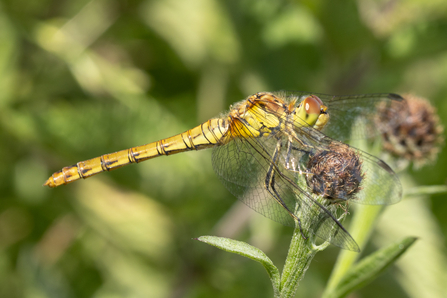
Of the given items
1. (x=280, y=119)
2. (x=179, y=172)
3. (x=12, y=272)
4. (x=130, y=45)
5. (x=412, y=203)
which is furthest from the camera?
(x=130, y=45)

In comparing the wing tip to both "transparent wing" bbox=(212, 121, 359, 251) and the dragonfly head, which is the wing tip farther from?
"transparent wing" bbox=(212, 121, 359, 251)

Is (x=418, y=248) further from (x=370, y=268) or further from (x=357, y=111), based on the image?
(x=370, y=268)

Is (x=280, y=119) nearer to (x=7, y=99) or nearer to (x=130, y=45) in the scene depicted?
(x=7, y=99)

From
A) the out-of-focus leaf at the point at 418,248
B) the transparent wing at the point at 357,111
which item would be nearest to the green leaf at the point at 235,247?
the transparent wing at the point at 357,111

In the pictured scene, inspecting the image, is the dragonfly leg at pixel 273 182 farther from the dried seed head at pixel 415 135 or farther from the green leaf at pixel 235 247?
the dried seed head at pixel 415 135

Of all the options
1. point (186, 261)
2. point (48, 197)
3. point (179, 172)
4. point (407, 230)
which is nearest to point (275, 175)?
point (179, 172)

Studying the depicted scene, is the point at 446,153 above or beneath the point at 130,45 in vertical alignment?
beneath

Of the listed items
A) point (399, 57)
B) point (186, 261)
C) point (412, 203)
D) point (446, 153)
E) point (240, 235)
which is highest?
point (399, 57)

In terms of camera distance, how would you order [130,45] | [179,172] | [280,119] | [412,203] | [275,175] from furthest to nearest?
[130,45], [412,203], [179,172], [280,119], [275,175]

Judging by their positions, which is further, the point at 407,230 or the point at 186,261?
the point at 407,230
